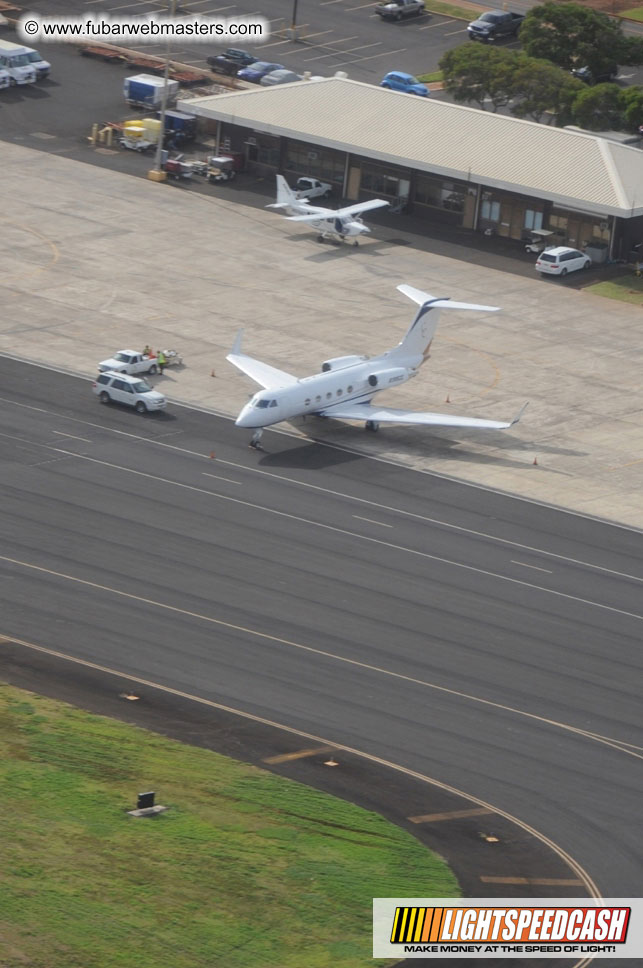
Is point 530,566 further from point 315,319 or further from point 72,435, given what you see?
point 315,319

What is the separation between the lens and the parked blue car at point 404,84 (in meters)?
157

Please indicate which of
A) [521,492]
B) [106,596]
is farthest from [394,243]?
[106,596]

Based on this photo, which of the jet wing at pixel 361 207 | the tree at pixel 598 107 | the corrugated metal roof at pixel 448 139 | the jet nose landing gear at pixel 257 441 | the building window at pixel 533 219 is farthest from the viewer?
the tree at pixel 598 107

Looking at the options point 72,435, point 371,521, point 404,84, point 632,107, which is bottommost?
point 371,521

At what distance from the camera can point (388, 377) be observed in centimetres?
9275

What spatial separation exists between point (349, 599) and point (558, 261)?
58.3 metres

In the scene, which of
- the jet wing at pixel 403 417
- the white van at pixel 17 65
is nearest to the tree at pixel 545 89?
the white van at pixel 17 65

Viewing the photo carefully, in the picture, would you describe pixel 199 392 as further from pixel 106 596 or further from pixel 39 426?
pixel 106 596

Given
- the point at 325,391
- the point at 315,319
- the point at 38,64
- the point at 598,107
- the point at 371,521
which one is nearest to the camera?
the point at 371,521

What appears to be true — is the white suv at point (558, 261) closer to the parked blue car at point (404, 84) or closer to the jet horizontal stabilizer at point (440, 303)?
the jet horizontal stabilizer at point (440, 303)

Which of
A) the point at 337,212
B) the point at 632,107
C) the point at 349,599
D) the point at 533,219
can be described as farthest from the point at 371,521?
the point at 632,107

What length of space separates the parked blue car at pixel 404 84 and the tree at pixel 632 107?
2182 centimetres

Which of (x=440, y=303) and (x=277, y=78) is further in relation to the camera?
(x=277, y=78)

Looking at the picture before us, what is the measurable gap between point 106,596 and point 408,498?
19638 millimetres
